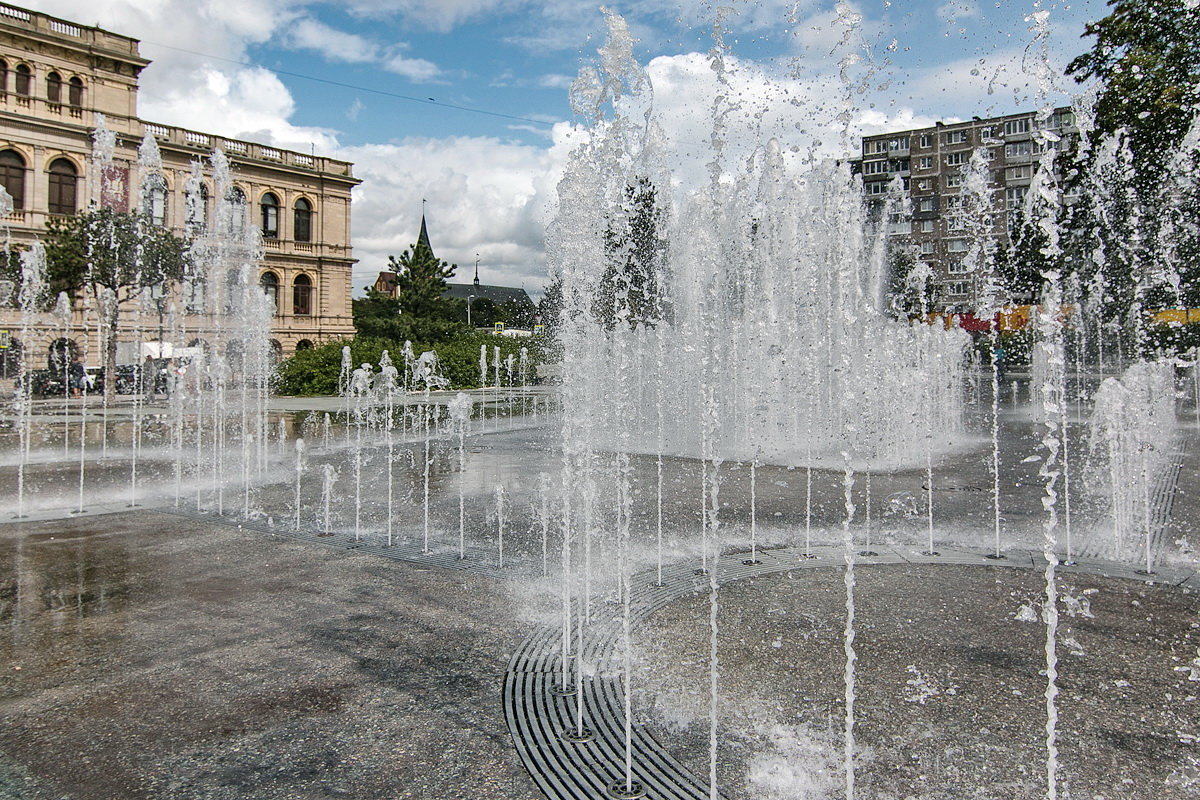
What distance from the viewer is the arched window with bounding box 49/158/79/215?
116ft

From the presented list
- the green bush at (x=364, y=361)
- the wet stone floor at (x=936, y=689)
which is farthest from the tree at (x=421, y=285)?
the wet stone floor at (x=936, y=689)

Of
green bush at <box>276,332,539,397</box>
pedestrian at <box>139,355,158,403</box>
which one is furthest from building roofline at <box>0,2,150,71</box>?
green bush at <box>276,332,539,397</box>

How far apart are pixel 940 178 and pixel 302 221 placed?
178ft

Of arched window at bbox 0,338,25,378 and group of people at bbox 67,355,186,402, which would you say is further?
arched window at bbox 0,338,25,378

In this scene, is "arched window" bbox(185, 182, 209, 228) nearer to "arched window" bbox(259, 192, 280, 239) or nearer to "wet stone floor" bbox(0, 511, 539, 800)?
"arched window" bbox(259, 192, 280, 239)

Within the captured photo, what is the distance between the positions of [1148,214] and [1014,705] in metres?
18.4

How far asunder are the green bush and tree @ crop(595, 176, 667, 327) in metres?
14.0

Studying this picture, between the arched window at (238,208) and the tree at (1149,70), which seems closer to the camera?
the tree at (1149,70)

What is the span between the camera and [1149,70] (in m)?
14.0

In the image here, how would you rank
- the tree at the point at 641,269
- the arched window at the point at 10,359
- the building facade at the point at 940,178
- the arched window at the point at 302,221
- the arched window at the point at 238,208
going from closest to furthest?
the tree at the point at 641,269, the arched window at the point at 10,359, the arched window at the point at 238,208, the arched window at the point at 302,221, the building facade at the point at 940,178

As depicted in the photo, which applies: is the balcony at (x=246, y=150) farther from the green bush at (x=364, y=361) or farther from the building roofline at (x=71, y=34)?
the green bush at (x=364, y=361)

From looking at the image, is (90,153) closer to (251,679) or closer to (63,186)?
(63,186)

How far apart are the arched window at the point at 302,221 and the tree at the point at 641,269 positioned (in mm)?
30536

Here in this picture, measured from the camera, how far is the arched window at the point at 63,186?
116 ft
